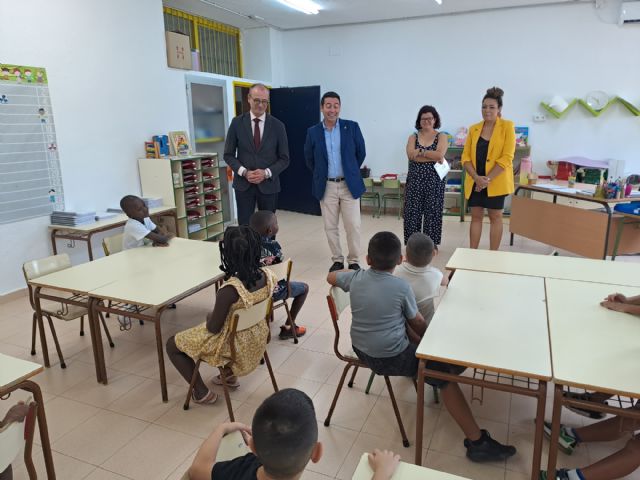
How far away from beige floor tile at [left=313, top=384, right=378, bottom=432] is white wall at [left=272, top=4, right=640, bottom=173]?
18.2 ft

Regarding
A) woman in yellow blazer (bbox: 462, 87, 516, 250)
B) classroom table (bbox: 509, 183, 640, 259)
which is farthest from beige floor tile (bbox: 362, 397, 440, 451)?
classroom table (bbox: 509, 183, 640, 259)

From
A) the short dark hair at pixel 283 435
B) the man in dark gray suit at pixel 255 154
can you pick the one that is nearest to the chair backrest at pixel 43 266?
the man in dark gray suit at pixel 255 154

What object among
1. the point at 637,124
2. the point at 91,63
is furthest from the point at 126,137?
the point at 637,124

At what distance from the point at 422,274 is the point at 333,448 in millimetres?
929

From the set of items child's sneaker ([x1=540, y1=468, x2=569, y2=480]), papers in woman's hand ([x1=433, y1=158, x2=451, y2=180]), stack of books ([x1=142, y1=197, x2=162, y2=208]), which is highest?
papers in woman's hand ([x1=433, y1=158, x2=451, y2=180])

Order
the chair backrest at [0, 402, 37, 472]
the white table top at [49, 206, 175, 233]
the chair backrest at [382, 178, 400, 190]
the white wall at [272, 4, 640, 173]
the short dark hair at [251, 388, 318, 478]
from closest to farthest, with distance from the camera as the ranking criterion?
the short dark hair at [251, 388, 318, 478]
the chair backrest at [0, 402, 37, 472]
the white table top at [49, 206, 175, 233]
the white wall at [272, 4, 640, 173]
the chair backrest at [382, 178, 400, 190]

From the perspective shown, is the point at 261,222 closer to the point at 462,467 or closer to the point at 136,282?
the point at 136,282

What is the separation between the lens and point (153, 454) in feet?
6.99

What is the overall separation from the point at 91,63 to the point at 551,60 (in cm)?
588

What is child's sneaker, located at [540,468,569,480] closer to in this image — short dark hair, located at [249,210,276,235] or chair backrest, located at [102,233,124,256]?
short dark hair, located at [249,210,276,235]

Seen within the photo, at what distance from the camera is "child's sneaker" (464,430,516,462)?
1999mm

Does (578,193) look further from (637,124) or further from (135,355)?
(135,355)

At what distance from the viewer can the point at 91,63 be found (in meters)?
4.52

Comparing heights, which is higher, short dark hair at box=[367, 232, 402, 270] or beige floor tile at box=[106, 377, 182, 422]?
short dark hair at box=[367, 232, 402, 270]
